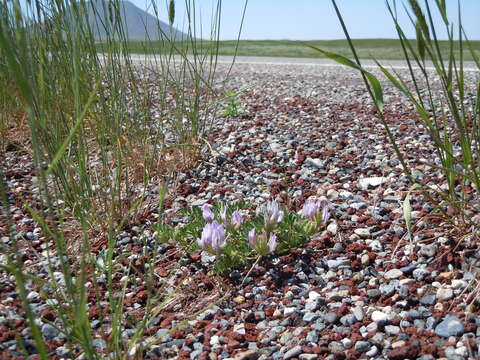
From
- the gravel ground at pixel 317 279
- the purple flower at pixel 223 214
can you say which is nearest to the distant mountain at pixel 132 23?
the gravel ground at pixel 317 279

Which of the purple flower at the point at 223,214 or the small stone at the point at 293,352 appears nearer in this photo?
the small stone at the point at 293,352

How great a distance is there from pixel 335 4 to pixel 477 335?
0.87 meters

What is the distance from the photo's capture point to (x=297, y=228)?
1775 mm

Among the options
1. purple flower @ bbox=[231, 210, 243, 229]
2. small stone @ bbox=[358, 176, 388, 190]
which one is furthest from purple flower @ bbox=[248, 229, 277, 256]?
small stone @ bbox=[358, 176, 388, 190]

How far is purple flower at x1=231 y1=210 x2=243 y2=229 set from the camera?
174cm

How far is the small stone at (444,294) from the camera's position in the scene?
1.43 metres

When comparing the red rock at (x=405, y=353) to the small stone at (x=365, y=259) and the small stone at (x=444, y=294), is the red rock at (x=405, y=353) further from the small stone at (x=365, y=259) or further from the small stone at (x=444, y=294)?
the small stone at (x=365, y=259)

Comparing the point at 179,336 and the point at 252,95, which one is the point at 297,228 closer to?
the point at 179,336

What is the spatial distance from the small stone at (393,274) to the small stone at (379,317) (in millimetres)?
188

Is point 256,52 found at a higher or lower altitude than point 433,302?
higher

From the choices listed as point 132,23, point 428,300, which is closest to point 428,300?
point 428,300

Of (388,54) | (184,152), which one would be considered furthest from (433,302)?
(388,54)

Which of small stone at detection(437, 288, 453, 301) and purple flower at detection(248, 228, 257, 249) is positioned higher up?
purple flower at detection(248, 228, 257, 249)

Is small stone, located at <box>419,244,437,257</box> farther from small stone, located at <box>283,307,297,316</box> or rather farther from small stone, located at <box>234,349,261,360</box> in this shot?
small stone, located at <box>234,349,261,360</box>
